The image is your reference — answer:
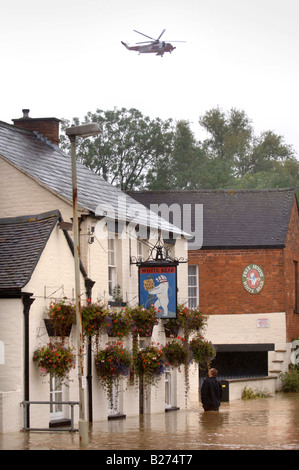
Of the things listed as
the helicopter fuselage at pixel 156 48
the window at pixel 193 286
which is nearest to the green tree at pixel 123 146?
the helicopter fuselage at pixel 156 48

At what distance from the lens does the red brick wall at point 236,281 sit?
38594 mm

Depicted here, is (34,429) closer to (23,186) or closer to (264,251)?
(23,186)

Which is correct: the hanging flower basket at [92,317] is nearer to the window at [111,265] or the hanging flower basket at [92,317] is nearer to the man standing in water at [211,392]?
the man standing in water at [211,392]

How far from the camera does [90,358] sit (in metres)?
24.8

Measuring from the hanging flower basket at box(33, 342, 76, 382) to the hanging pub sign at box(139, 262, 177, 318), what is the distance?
16.8ft

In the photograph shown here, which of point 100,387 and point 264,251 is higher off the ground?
point 264,251

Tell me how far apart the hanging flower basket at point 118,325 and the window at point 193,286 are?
13338mm

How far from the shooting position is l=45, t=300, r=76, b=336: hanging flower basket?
74.7ft

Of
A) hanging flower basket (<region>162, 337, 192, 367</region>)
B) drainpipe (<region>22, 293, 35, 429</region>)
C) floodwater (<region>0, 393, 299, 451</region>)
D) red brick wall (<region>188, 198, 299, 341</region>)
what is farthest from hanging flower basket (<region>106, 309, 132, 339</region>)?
red brick wall (<region>188, 198, 299, 341</region>)

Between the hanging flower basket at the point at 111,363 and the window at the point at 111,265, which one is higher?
the window at the point at 111,265

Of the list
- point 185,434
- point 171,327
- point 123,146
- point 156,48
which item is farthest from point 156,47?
point 185,434
